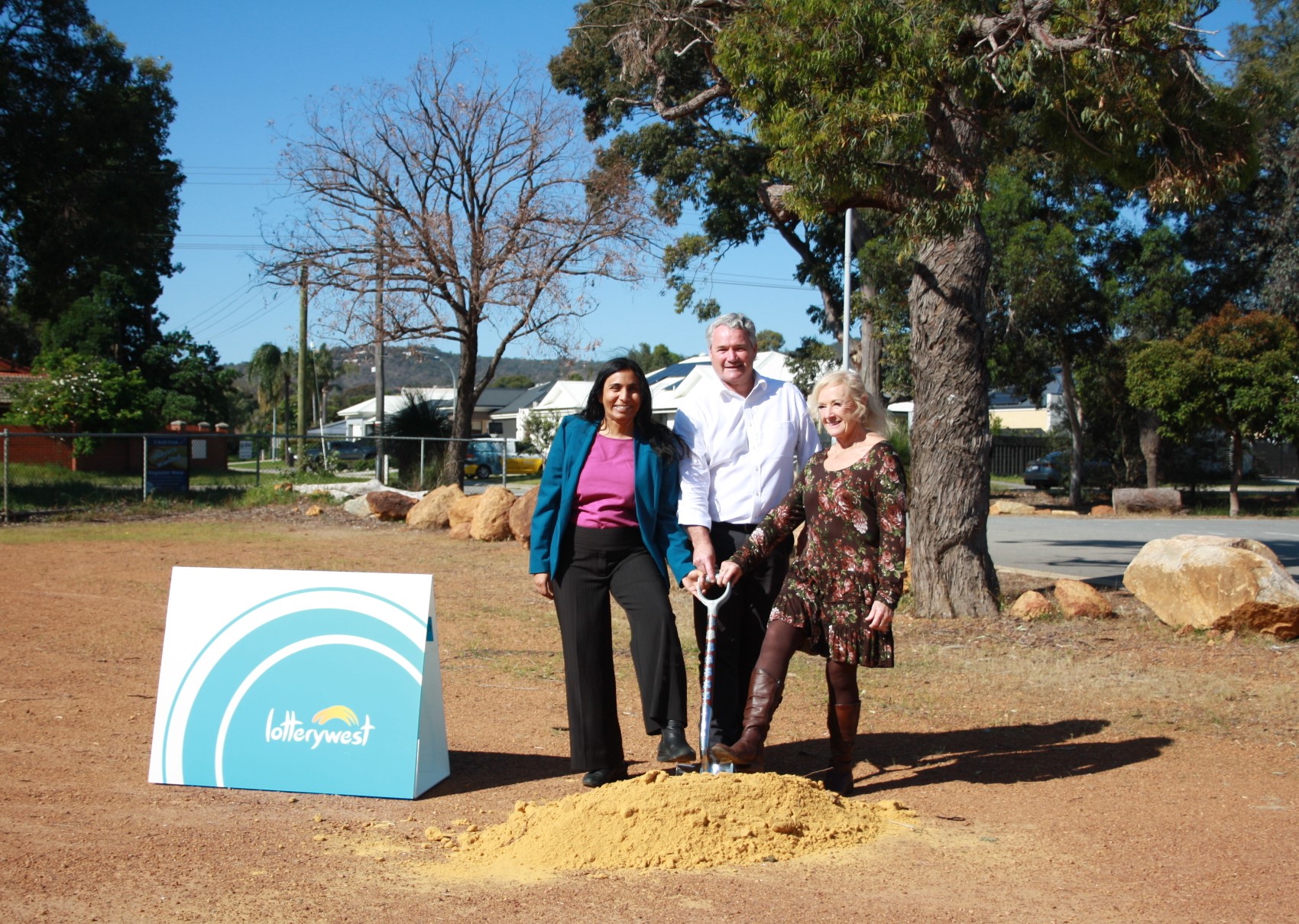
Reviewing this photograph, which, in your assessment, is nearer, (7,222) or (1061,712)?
(1061,712)

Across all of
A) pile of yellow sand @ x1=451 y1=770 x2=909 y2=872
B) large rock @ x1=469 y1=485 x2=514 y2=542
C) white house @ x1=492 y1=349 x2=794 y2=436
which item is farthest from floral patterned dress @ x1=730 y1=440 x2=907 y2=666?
white house @ x1=492 y1=349 x2=794 y2=436

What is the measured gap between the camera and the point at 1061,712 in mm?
6488

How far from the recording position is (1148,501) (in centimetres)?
2592

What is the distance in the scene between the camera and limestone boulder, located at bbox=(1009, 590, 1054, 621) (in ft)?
30.4

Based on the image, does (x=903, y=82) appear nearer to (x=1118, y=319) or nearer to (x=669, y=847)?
(x=669, y=847)

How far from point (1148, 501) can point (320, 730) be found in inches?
972

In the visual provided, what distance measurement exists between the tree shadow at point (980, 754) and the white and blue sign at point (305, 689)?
68.0 inches

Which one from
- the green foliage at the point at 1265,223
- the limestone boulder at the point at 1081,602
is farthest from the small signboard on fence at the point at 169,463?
the green foliage at the point at 1265,223

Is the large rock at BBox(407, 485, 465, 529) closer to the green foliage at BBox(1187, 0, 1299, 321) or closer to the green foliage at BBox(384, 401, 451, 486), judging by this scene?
the green foliage at BBox(384, 401, 451, 486)

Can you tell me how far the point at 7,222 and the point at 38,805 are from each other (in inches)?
837

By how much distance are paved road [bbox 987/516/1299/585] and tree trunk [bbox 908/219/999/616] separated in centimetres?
377

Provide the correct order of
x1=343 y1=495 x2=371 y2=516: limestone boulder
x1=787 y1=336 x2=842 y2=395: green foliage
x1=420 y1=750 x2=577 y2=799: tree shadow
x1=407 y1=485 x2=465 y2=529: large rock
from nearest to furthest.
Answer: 1. x1=420 y1=750 x2=577 y2=799: tree shadow
2. x1=407 y1=485 x2=465 y2=529: large rock
3. x1=343 y1=495 x2=371 y2=516: limestone boulder
4. x1=787 y1=336 x2=842 y2=395: green foliage

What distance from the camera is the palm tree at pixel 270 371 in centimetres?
8438

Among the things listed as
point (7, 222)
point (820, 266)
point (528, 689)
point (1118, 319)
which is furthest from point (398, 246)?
point (528, 689)
